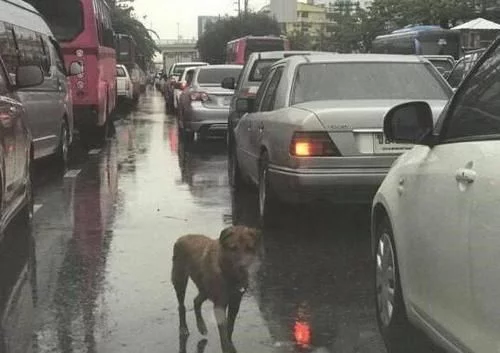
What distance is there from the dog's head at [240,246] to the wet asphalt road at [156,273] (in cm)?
76

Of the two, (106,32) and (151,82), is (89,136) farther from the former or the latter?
(151,82)

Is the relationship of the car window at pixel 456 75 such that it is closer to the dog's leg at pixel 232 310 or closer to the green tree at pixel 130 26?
the dog's leg at pixel 232 310

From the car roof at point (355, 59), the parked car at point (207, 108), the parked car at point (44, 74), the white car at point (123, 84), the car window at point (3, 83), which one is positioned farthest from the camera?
the white car at point (123, 84)

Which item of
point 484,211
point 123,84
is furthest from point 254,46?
point 484,211

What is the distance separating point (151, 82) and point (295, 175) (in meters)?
75.8

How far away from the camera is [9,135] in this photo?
6.45m

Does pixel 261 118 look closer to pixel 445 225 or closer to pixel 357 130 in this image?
pixel 357 130

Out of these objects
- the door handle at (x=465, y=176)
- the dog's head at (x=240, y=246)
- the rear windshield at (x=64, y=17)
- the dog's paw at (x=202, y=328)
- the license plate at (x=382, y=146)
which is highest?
the rear windshield at (x=64, y=17)

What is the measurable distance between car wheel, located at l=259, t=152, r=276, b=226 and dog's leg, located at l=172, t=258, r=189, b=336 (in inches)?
106

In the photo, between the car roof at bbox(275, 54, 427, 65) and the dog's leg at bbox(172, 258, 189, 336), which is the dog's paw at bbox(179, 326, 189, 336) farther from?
the car roof at bbox(275, 54, 427, 65)

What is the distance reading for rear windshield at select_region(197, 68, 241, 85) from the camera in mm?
16516

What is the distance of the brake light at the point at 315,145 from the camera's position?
6.59 metres

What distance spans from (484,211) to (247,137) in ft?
18.8

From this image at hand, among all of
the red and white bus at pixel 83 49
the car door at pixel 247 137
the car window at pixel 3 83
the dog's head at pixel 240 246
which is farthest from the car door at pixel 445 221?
the red and white bus at pixel 83 49
